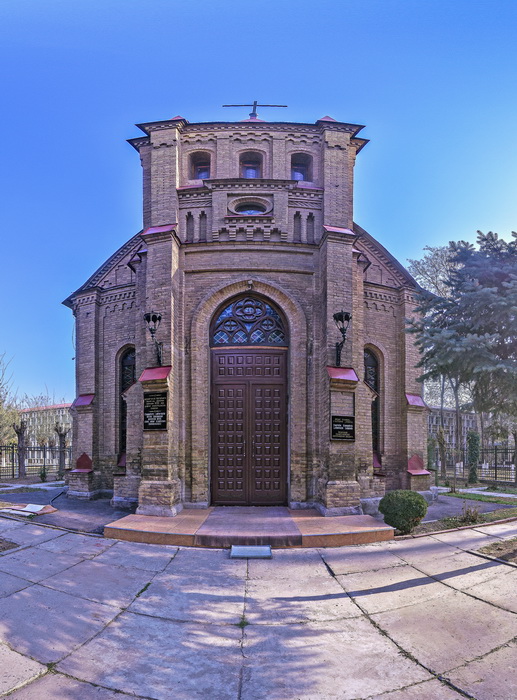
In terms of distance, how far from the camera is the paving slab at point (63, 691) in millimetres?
3109

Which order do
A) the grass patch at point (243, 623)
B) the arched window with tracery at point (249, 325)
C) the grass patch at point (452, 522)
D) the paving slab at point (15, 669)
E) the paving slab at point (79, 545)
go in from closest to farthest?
the paving slab at point (15, 669) < the grass patch at point (243, 623) < the paving slab at point (79, 545) < the grass patch at point (452, 522) < the arched window with tracery at point (249, 325)

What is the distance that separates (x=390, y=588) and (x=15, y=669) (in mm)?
4313

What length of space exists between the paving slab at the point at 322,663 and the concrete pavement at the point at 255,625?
0.01 metres

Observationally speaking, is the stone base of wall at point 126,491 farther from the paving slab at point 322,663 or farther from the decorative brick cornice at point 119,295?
the paving slab at point 322,663

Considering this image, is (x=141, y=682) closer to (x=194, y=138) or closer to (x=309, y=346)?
(x=309, y=346)

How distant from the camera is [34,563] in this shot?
5863mm

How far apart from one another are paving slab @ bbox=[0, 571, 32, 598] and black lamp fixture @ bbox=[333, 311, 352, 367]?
705 cm

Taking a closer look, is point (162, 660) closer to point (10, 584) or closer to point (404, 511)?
point (10, 584)

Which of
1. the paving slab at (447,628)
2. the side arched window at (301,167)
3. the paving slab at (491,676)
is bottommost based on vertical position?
the paving slab at (447,628)

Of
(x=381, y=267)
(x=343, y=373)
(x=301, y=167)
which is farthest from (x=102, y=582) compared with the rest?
(x=381, y=267)

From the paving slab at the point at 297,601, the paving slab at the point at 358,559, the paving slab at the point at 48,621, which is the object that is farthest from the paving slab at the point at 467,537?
the paving slab at the point at 48,621

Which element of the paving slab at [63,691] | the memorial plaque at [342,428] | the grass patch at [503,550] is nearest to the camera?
the paving slab at [63,691]

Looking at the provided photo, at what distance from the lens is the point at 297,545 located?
698 cm

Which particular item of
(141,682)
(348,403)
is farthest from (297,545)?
(141,682)
